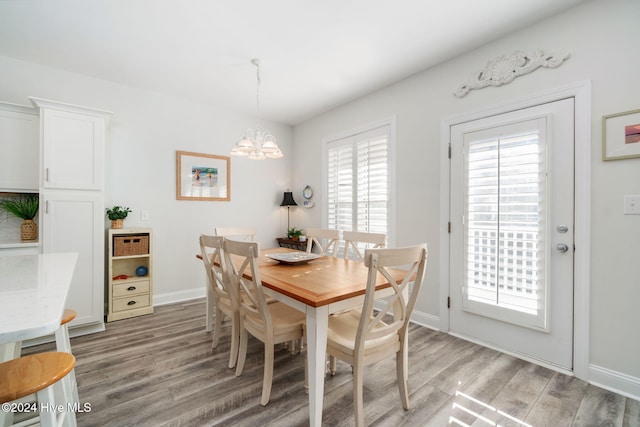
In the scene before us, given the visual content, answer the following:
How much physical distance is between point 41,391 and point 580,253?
9.44 ft

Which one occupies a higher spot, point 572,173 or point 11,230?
point 572,173

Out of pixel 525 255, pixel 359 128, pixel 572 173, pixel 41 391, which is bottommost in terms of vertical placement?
pixel 41 391

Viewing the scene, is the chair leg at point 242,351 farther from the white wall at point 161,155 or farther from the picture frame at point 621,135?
the picture frame at point 621,135

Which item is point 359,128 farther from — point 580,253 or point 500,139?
point 580,253

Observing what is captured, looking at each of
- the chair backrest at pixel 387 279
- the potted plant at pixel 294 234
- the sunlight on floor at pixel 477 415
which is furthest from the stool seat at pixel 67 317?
the potted plant at pixel 294 234

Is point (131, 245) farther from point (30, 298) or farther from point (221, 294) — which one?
point (30, 298)

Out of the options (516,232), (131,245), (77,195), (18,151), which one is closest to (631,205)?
(516,232)

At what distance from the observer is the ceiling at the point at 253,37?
203cm

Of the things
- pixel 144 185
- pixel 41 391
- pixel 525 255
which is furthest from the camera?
pixel 144 185

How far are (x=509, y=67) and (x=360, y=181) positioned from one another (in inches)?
72.0

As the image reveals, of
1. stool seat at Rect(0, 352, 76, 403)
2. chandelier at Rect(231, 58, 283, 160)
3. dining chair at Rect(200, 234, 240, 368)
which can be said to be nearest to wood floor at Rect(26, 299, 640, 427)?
dining chair at Rect(200, 234, 240, 368)

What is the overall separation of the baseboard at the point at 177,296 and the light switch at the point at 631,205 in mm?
4191

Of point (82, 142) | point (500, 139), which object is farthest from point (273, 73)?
point (500, 139)

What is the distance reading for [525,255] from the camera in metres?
2.20
